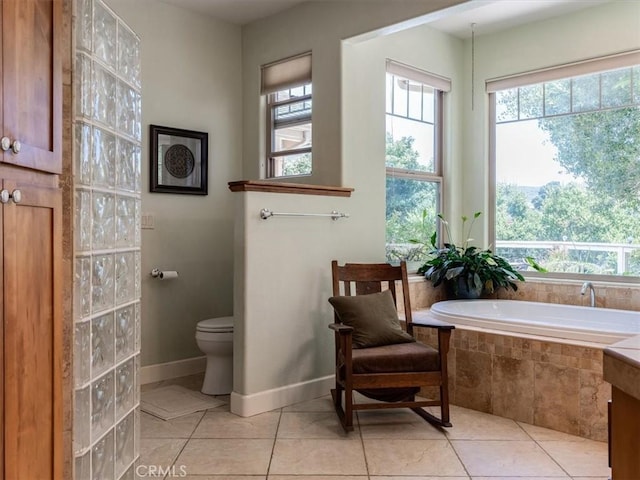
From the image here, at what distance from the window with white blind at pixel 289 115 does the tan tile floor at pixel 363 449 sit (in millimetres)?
1912

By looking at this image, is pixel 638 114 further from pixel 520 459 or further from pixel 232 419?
pixel 232 419

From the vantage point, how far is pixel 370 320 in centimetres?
313

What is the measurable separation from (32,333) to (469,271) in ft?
11.3

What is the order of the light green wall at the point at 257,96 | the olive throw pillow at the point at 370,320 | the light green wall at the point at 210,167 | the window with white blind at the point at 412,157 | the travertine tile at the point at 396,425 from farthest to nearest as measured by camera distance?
1. the window with white blind at the point at 412,157
2. the light green wall at the point at 210,167
3. the light green wall at the point at 257,96
4. the olive throw pillow at the point at 370,320
5. the travertine tile at the point at 396,425

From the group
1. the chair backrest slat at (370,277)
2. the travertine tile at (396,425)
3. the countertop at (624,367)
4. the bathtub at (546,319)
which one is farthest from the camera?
the chair backrest slat at (370,277)

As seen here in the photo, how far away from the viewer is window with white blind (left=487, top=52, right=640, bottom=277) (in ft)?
13.1

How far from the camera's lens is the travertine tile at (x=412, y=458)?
8.00 ft

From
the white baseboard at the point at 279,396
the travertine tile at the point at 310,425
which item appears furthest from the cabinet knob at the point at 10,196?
the white baseboard at the point at 279,396

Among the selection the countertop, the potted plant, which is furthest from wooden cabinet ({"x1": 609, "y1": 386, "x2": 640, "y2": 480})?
the potted plant

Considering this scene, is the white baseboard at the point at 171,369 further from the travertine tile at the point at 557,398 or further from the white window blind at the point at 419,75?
the white window blind at the point at 419,75

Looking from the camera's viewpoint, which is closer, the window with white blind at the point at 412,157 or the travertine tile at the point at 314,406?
the travertine tile at the point at 314,406

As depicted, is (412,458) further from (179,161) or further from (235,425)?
(179,161)

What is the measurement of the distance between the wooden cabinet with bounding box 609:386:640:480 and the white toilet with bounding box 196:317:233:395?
8.85 feet

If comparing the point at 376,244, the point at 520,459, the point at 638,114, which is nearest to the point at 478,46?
the point at 638,114
